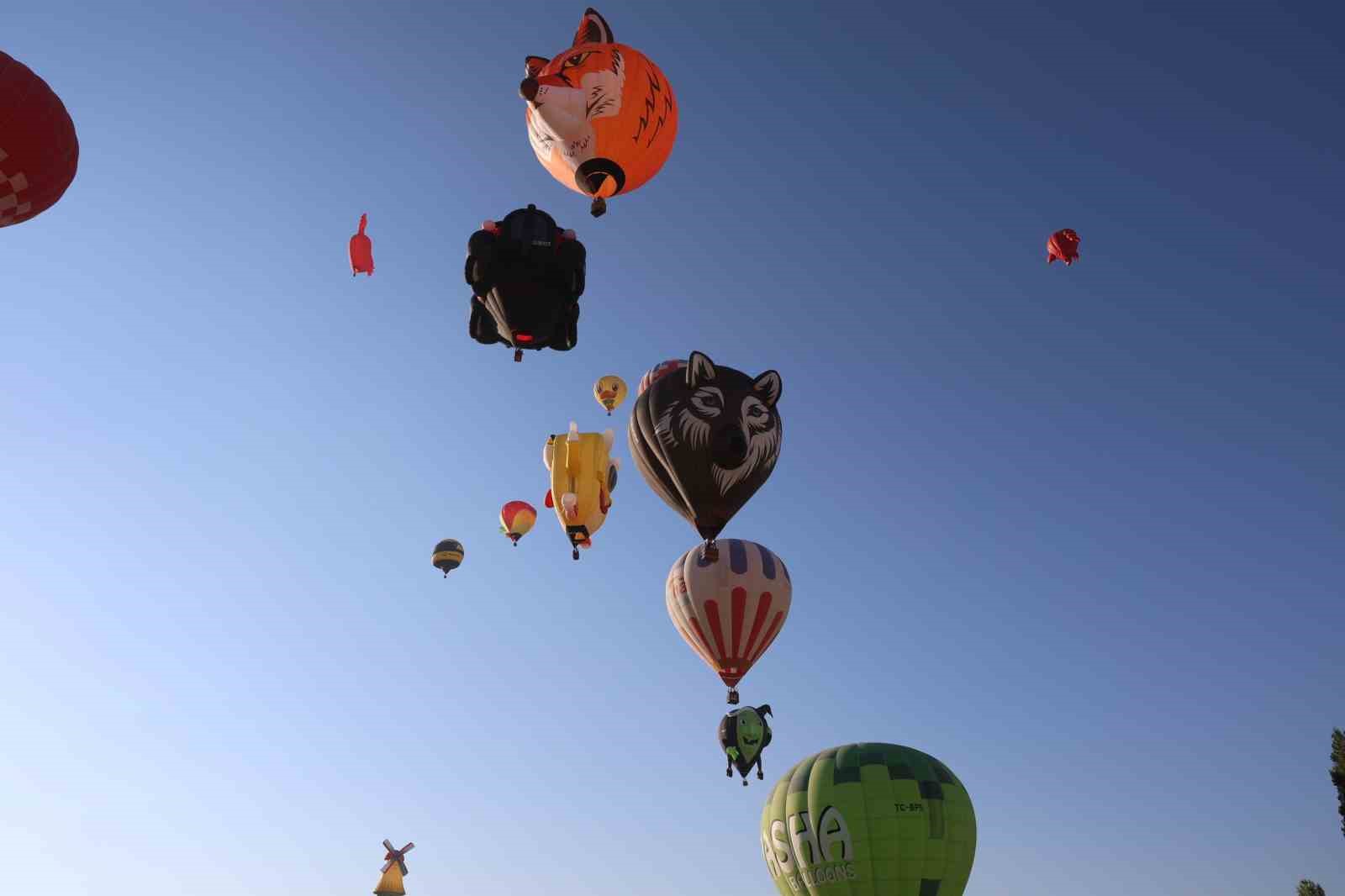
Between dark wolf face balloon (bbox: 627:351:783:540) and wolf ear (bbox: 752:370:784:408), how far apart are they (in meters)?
0.01

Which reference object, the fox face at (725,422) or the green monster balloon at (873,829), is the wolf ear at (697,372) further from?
the green monster balloon at (873,829)

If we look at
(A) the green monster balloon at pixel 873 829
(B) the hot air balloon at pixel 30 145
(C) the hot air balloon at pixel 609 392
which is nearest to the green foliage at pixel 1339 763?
(A) the green monster balloon at pixel 873 829

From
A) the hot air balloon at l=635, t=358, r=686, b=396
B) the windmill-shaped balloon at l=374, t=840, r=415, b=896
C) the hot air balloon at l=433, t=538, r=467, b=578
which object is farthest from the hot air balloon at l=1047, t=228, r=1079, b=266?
the windmill-shaped balloon at l=374, t=840, r=415, b=896

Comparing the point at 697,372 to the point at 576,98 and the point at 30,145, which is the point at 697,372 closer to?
the point at 576,98

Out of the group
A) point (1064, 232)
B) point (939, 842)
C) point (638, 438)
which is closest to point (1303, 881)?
point (939, 842)

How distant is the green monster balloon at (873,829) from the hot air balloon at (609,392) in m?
12.6

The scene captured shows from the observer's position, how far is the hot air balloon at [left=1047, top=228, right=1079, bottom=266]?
29.1 meters

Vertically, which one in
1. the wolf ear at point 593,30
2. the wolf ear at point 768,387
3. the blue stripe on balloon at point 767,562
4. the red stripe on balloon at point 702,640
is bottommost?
the red stripe on balloon at point 702,640

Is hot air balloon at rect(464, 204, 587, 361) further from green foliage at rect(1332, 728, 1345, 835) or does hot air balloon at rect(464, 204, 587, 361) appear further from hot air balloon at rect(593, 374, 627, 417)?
green foliage at rect(1332, 728, 1345, 835)

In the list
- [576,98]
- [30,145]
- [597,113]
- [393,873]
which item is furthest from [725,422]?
[393,873]

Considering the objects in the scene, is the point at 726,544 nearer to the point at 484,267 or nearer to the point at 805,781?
the point at 805,781

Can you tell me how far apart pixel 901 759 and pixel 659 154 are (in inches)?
647

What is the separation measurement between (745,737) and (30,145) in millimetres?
23706

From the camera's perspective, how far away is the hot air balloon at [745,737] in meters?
30.4
